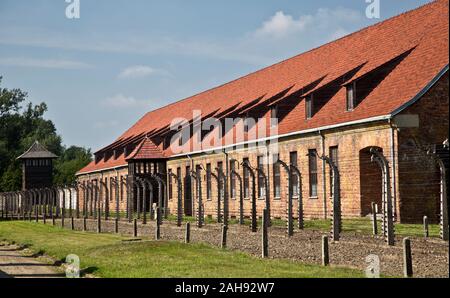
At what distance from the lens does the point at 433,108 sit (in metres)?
29.5

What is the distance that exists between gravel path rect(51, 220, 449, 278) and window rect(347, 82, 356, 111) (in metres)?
8.07

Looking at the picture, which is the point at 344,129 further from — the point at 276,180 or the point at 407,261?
the point at 407,261

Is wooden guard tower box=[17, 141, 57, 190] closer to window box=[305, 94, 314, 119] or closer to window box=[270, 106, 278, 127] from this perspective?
window box=[270, 106, 278, 127]

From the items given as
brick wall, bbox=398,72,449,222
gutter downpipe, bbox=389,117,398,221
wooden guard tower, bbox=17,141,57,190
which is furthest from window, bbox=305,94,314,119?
wooden guard tower, bbox=17,141,57,190

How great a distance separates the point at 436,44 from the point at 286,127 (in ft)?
34.6

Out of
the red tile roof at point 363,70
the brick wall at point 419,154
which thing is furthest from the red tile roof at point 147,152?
the brick wall at point 419,154

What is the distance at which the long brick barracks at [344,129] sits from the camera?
29266mm

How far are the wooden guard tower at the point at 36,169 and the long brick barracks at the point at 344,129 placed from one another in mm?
38310

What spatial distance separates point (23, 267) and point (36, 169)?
73.3m

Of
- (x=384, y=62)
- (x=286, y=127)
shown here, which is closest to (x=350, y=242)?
(x=384, y=62)

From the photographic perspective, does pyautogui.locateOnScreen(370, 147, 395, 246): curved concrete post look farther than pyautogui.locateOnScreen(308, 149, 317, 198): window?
No

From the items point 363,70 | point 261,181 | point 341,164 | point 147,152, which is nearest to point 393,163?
point 341,164

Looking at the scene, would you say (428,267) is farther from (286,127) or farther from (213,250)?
(286,127)

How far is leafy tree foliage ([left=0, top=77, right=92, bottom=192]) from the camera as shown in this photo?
335 feet
